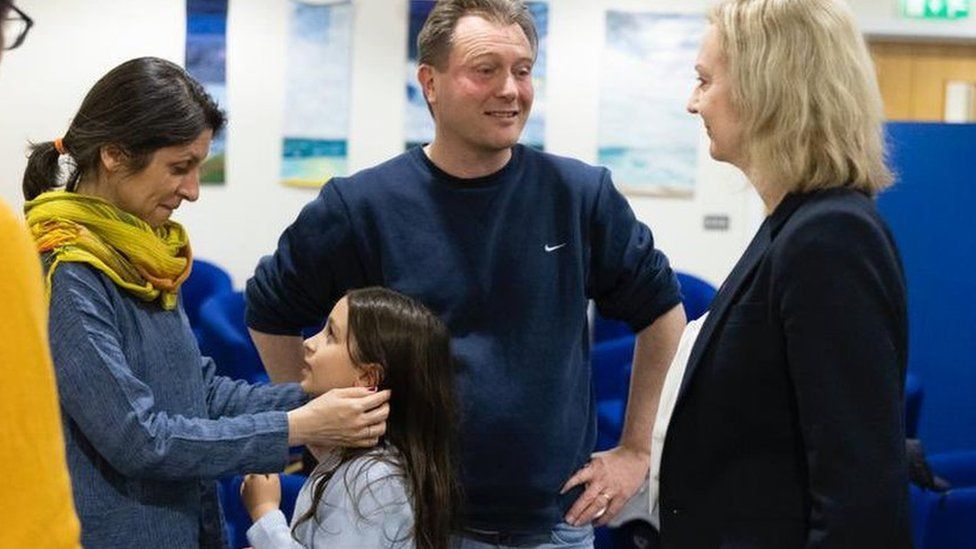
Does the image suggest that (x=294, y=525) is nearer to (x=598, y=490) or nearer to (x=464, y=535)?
(x=464, y=535)

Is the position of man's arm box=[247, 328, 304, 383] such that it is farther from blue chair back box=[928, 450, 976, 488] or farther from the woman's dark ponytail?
blue chair back box=[928, 450, 976, 488]

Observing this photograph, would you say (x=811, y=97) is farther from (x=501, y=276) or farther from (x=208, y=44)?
(x=208, y=44)

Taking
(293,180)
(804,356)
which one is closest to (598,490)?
(804,356)

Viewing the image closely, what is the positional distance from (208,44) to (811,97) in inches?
208

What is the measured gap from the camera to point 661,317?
99.8 inches

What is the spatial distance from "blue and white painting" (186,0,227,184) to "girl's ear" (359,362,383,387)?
4548mm

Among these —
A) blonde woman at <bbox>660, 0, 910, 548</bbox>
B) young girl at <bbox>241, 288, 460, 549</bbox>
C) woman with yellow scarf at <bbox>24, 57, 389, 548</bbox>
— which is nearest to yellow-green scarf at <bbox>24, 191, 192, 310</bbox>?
woman with yellow scarf at <bbox>24, 57, 389, 548</bbox>

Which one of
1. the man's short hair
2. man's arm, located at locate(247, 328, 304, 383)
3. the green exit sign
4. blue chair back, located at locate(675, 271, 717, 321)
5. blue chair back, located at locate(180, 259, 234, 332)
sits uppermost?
the green exit sign

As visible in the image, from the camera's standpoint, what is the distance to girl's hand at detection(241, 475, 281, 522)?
2145 millimetres

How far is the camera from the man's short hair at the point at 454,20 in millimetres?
2445

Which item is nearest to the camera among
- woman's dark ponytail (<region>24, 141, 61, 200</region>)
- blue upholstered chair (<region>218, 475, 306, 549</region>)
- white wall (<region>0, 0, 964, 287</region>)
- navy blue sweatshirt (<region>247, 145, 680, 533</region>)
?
woman's dark ponytail (<region>24, 141, 61, 200</region>)

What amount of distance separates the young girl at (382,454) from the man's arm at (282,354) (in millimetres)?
291

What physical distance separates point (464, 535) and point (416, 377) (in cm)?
34

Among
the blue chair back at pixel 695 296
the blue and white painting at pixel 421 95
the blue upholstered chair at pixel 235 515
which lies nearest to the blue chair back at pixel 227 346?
the blue upholstered chair at pixel 235 515
